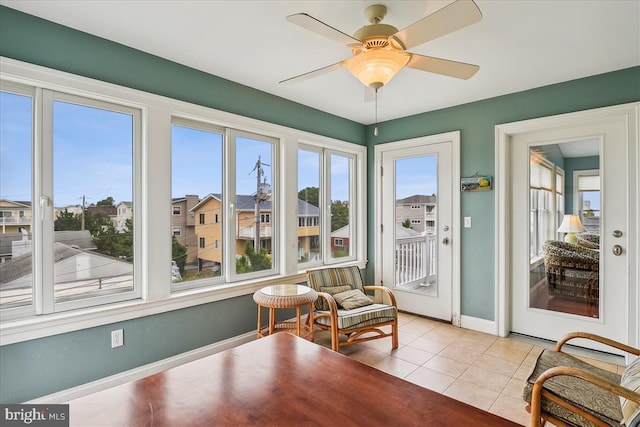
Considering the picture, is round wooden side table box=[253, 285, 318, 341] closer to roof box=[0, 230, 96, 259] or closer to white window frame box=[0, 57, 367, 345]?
white window frame box=[0, 57, 367, 345]

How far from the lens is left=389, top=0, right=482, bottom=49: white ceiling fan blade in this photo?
56.0 inches

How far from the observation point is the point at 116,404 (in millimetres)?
974

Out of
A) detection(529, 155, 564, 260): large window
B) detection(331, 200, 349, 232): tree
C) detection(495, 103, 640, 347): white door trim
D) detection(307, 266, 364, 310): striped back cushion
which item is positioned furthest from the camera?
detection(331, 200, 349, 232): tree

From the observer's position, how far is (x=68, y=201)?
226cm

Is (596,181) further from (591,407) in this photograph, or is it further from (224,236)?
(224,236)

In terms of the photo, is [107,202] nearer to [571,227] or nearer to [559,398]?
[559,398]

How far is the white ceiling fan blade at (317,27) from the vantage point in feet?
4.96

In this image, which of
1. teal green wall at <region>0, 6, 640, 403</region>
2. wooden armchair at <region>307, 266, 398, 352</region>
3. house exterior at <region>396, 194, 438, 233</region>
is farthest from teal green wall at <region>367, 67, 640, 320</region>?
wooden armchair at <region>307, 266, 398, 352</region>

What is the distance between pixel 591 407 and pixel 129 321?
281cm

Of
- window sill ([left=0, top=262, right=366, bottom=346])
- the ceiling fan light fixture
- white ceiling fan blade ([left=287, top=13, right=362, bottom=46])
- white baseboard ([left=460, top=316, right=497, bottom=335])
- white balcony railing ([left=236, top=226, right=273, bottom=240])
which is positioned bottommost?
A: white baseboard ([left=460, top=316, right=497, bottom=335])

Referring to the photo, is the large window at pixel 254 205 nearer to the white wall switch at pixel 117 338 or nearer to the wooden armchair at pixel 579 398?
the white wall switch at pixel 117 338

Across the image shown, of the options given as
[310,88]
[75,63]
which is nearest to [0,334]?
[75,63]

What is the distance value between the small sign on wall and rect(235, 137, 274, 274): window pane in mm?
2135

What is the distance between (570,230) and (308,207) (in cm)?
269
